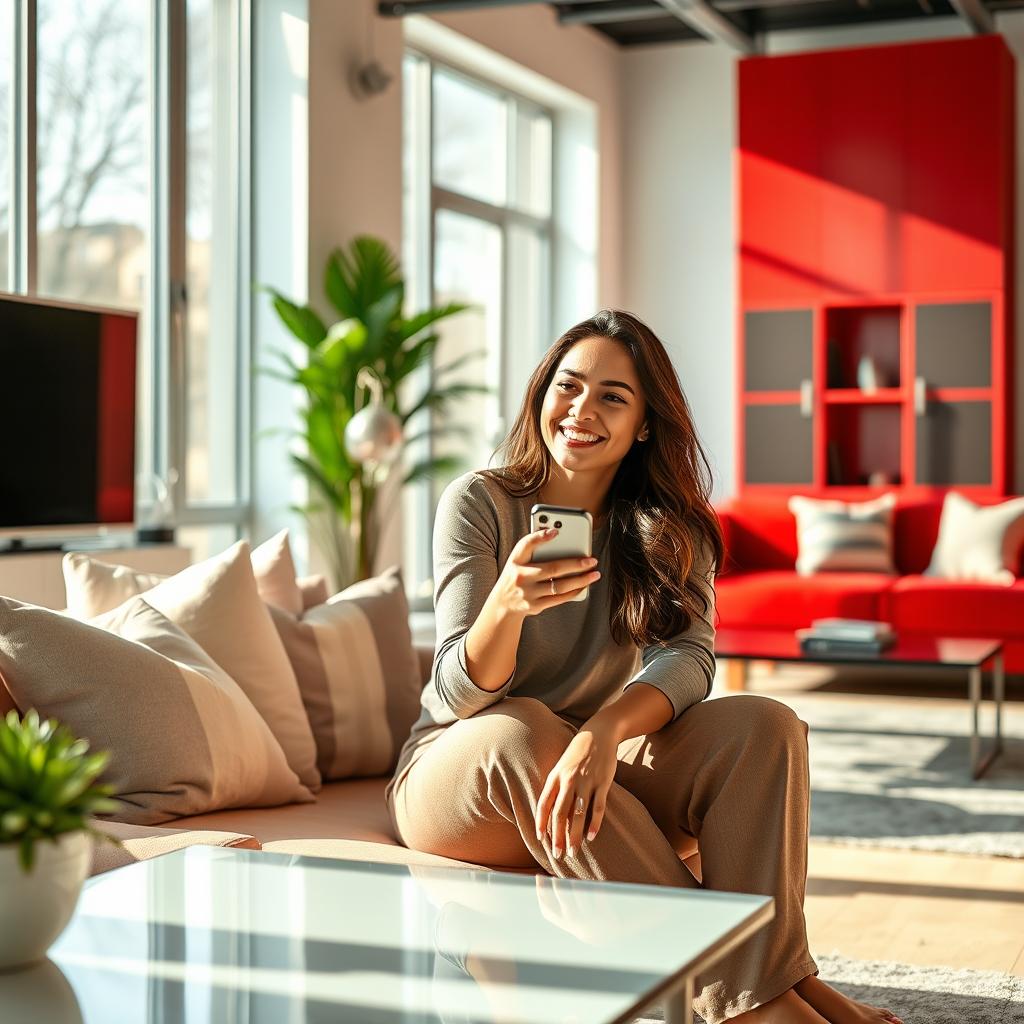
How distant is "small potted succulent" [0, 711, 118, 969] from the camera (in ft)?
4.14

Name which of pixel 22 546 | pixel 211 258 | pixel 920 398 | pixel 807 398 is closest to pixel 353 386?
pixel 211 258

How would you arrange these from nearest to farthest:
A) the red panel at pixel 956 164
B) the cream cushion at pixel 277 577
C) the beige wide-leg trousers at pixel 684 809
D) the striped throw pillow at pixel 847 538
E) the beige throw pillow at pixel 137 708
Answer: the beige wide-leg trousers at pixel 684 809 < the beige throw pillow at pixel 137 708 < the cream cushion at pixel 277 577 < the striped throw pillow at pixel 847 538 < the red panel at pixel 956 164

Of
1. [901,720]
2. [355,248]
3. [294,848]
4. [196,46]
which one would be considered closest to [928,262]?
[901,720]

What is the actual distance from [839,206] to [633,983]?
6268mm

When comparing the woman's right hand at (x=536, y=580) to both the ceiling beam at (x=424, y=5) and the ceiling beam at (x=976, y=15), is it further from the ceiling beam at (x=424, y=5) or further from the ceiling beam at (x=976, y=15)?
the ceiling beam at (x=976, y=15)

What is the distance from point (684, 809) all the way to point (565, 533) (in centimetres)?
41

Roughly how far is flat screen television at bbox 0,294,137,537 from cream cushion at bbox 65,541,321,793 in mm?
1788

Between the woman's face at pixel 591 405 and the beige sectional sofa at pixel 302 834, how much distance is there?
0.58 metres

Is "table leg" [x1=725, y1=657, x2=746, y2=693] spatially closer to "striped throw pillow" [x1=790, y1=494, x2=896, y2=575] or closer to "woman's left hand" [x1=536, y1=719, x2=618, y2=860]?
"striped throw pillow" [x1=790, y1=494, x2=896, y2=575]

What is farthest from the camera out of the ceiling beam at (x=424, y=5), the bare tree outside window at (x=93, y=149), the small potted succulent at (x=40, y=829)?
the ceiling beam at (x=424, y=5)

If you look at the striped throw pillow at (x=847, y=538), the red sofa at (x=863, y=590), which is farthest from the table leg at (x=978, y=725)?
the striped throw pillow at (x=847, y=538)

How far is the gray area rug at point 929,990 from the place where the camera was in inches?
94.3

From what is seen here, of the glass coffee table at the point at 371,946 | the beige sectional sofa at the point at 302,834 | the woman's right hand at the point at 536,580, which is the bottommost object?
the beige sectional sofa at the point at 302,834

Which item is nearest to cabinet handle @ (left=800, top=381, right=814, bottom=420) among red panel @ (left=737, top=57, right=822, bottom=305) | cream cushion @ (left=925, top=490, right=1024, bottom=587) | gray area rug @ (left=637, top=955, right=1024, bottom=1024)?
red panel @ (left=737, top=57, right=822, bottom=305)
